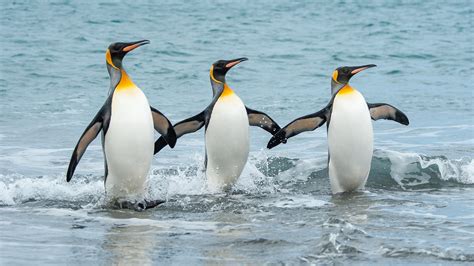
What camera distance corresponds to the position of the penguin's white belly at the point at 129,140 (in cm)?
672

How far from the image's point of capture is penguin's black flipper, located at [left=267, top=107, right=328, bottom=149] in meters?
7.30

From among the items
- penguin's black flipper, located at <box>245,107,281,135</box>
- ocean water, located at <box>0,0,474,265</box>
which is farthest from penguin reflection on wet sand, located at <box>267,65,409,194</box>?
penguin's black flipper, located at <box>245,107,281,135</box>

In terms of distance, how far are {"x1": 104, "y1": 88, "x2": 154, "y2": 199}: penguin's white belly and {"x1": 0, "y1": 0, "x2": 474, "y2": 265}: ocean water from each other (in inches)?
11.5

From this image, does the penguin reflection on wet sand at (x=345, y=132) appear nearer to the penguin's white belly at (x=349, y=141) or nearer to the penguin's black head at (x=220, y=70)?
the penguin's white belly at (x=349, y=141)

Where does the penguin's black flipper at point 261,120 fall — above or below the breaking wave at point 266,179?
above

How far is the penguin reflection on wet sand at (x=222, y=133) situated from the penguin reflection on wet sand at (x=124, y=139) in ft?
1.89

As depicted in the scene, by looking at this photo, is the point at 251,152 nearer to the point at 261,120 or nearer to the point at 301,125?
the point at 261,120

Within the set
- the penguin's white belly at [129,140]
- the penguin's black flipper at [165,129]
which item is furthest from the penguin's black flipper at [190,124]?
the penguin's white belly at [129,140]

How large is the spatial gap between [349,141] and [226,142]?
34.7 inches

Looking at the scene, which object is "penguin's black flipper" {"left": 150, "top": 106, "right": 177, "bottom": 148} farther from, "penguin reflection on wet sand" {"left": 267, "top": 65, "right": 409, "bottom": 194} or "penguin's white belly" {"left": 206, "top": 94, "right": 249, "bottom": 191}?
"penguin reflection on wet sand" {"left": 267, "top": 65, "right": 409, "bottom": 194}

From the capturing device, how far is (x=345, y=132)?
7.20 meters

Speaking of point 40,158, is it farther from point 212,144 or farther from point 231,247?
point 231,247

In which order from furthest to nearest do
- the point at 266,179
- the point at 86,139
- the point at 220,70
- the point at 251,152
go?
1. the point at 251,152
2. the point at 266,179
3. the point at 220,70
4. the point at 86,139

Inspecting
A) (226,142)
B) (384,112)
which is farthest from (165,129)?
(384,112)
